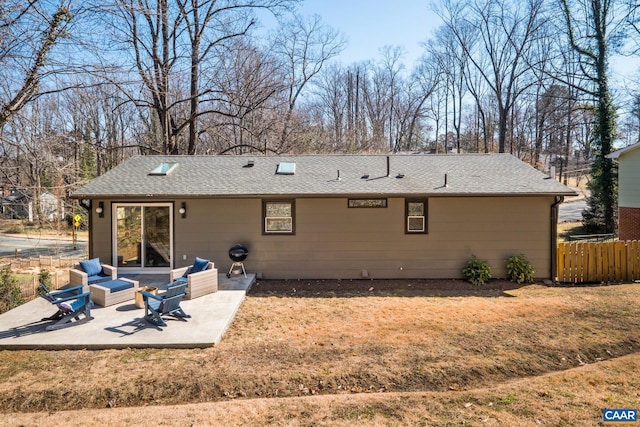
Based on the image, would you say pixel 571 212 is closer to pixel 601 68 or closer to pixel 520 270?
pixel 601 68

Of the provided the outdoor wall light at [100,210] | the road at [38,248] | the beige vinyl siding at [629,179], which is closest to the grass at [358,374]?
the outdoor wall light at [100,210]

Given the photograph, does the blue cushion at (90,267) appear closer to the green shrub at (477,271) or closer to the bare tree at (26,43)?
the bare tree at (26,43)

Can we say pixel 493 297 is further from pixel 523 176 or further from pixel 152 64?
pixel 152 64

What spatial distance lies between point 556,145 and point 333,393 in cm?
3958

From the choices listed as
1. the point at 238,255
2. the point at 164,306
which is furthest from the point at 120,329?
the point at 238,255

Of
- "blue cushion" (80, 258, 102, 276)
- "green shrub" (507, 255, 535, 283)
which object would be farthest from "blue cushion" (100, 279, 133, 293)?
"green shrub" (507, 255, 535, 283)

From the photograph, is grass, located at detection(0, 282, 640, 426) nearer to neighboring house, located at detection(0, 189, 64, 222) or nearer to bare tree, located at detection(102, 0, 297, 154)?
neighboring house, located at detection(0, 189, 64, 222)

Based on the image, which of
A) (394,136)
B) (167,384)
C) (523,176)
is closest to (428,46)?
(394,136)

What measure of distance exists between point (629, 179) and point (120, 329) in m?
17.9

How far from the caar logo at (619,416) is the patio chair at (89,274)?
866 centimetres

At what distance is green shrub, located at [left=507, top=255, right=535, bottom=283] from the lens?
9.57 metres

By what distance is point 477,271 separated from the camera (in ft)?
31.3

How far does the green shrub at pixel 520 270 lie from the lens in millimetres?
9570

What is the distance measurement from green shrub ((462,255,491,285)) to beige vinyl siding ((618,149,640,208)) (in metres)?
8.73
